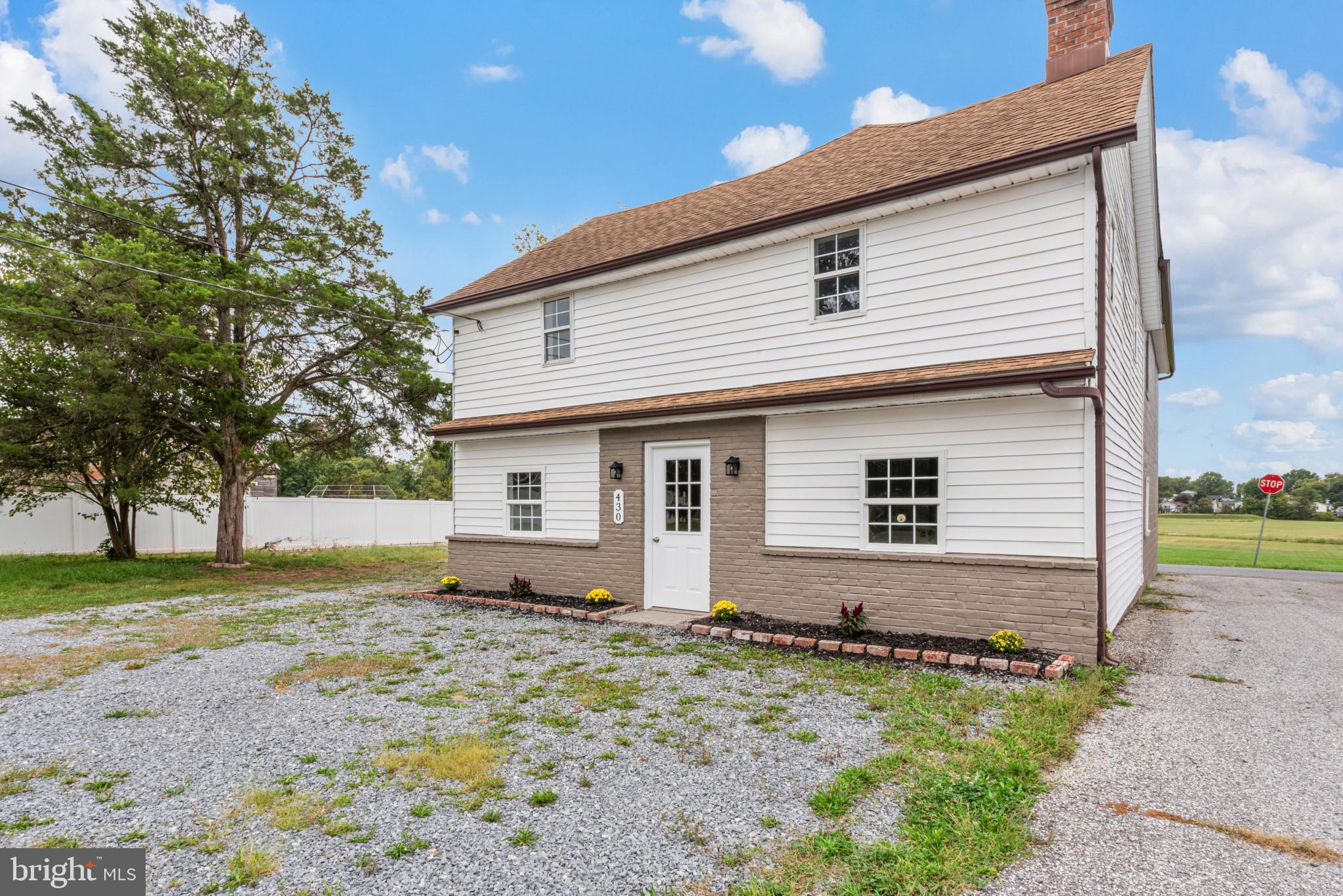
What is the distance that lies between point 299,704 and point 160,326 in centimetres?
1131

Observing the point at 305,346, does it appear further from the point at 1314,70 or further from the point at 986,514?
the point at 1314,70

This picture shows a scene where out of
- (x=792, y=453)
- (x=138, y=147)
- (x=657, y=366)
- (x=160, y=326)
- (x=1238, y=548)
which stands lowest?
(x=1238, y=548)

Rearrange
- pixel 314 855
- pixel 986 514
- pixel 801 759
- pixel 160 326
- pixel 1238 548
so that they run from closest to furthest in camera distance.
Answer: pixel 314 855, pixel 801 759, pixel 986 514, pixel 160 326, pixel 1238 548

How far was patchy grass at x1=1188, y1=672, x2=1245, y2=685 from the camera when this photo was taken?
20.8 feet

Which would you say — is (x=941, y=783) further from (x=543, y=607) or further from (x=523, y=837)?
(x=543, y=607)

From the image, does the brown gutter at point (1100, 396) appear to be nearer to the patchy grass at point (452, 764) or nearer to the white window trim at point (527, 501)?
the patchy grass at point (452, 764)

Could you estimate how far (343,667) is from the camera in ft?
22.0

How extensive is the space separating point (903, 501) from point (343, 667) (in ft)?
20.4

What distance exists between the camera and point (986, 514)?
7.07 metres

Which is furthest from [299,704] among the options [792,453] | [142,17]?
[142,17]

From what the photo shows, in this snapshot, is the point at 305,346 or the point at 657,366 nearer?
the point at 657,366

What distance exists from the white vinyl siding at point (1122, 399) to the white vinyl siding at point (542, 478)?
691cm

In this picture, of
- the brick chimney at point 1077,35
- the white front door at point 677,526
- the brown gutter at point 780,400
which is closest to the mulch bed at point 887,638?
the white front door at point 677,526

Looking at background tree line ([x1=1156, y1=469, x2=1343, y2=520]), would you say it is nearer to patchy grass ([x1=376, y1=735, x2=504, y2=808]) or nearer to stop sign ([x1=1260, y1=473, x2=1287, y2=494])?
stop sign ([x1=1260, y1=473, x2=1287, y2=494])
